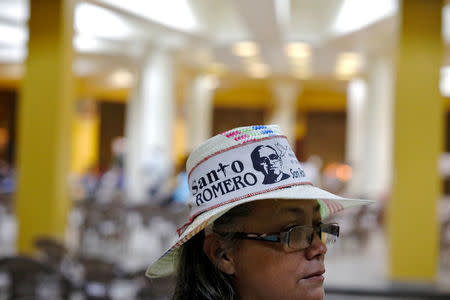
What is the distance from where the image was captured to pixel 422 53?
8328 millimetres

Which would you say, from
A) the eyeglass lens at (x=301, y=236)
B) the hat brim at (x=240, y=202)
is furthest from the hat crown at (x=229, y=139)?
the eyeglass lens at (x=301, y=236)

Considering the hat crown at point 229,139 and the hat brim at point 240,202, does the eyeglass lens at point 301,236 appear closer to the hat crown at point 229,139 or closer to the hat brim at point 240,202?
the hat brim at point 240,202

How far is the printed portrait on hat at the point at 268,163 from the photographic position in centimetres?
150

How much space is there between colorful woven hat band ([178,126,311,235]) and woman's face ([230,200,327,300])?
0.05 m

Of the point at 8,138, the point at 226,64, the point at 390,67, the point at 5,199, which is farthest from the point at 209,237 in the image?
the point at 8,138

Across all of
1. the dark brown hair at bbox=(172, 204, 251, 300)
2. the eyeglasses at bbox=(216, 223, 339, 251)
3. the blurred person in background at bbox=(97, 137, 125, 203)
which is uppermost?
the eyeglasses at bbox=(216, 223, 339, 251)

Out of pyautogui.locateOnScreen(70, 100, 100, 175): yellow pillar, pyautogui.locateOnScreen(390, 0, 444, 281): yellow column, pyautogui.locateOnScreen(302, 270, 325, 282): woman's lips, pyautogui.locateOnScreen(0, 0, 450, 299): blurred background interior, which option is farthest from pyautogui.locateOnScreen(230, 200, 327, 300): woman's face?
pyautogui.locateOnScreen(70, 100, 100, 175): yellow pillar

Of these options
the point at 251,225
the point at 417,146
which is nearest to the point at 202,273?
the point at 251,225

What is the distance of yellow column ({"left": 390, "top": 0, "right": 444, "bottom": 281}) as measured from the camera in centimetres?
819

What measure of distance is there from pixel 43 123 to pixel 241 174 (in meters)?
7.67

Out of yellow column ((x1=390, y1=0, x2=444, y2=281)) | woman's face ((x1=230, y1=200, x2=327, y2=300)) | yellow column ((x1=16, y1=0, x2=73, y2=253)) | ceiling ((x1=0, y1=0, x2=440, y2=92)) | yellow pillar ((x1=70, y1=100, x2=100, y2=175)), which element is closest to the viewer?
woman's face ((x1=230, y1=200, x2=327, y2=300))

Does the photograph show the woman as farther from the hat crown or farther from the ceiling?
the ceiling

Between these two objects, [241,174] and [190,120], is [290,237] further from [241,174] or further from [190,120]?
[190,120]

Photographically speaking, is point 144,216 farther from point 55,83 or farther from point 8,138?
point 8,138
